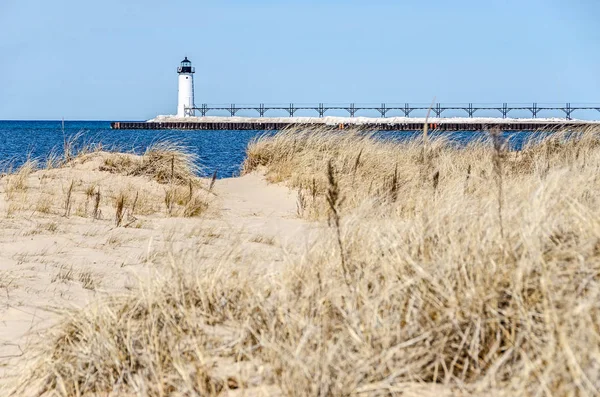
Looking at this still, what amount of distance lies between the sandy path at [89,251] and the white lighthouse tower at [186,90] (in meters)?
65.4

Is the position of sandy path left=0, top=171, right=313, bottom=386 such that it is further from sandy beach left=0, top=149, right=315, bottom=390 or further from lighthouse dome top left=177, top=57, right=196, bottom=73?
lighthouse dome top left=177, top=57, right=196, bottom=73

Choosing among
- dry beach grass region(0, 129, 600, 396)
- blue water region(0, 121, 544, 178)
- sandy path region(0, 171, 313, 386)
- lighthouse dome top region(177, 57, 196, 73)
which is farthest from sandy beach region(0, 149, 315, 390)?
lighthouse dome top region(177, 57, 196, 73)

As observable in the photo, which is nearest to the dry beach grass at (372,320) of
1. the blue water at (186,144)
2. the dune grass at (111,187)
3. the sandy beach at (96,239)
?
the sandy beach at (96,239)

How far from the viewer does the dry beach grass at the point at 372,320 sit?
2.52 metres

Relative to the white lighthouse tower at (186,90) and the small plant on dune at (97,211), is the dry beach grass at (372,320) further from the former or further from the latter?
the white lighthouse tower at (186,90)

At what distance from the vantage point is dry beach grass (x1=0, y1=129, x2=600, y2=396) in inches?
99.0

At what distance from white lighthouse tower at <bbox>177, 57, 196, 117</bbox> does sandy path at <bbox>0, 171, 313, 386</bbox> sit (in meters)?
65.4

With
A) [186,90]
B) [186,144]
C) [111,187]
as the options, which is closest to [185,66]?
[186,90]

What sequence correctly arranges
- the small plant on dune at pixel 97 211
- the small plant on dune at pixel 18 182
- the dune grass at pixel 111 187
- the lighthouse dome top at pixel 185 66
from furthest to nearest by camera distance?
the lighthouse dome top at pixel 185 66 < the small plant on dune at pixel 18 182 < the dune grass at pixel 111 187 < the small plant on dune at pixel 97 211

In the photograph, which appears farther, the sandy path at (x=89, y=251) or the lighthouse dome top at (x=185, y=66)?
the lighthouse dome top at (x=185, y=66)

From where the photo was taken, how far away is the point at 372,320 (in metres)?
2.79

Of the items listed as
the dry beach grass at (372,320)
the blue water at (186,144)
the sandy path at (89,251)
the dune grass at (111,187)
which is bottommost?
the blue water at (186,144)

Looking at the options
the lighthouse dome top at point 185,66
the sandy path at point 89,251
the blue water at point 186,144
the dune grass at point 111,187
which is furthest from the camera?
the lighthouse dome top at point 185,66

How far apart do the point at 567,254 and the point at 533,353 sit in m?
0.61
